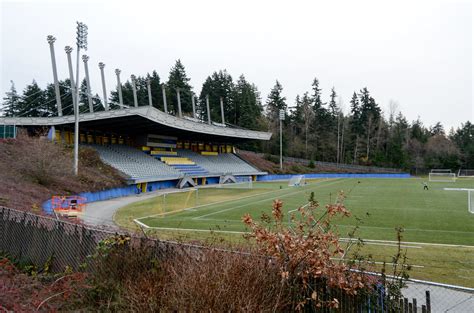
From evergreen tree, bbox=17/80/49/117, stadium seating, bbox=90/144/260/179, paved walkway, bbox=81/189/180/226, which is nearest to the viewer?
paved walkway, bbox=81/189/180/226

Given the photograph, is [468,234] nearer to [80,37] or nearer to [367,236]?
[367,236]

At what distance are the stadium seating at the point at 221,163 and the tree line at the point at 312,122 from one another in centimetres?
2173

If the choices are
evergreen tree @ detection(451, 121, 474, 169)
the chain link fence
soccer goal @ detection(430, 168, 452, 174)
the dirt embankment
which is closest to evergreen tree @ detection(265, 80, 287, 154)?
soccer goal @ detection(430, 168, 452, 174)

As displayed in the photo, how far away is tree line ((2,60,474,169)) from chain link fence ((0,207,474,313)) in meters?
78.8

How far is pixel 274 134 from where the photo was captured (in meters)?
95.1

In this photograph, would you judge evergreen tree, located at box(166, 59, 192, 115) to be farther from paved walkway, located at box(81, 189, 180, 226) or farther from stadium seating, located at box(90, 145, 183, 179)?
paved walkway, located at box(81, 189, 180, 226)

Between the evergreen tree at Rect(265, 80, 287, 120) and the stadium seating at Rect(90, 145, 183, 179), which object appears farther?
the evergreen tree at Rect(265, 80, 287, 120)

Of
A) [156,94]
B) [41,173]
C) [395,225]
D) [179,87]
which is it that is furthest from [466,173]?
[41,173]

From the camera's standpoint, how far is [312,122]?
338 ft

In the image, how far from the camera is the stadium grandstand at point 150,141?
1570 inches

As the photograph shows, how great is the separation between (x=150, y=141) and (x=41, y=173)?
82.7 feet

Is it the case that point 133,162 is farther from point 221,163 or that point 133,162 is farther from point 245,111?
point 245,111

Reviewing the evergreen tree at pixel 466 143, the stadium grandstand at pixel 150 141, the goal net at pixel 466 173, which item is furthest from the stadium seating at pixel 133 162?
the evergreen tree at pixel 466 143

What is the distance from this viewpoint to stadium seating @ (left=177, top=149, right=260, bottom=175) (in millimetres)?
59469
